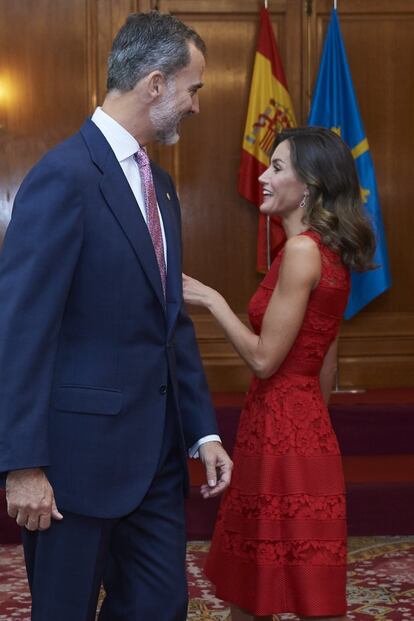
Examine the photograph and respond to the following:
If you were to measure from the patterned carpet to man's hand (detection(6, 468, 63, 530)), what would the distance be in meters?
1.90

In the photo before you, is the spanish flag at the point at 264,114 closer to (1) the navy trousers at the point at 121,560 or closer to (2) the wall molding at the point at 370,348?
(2) the wall molding at the point at 370,348

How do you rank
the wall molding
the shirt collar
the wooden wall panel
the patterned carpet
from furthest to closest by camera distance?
1. the wall molding
2. the wooden wall panel
3. the patterned carpet
4. the shirt collar

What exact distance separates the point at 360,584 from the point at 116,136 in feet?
8.33

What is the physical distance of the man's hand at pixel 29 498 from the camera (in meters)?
2.00

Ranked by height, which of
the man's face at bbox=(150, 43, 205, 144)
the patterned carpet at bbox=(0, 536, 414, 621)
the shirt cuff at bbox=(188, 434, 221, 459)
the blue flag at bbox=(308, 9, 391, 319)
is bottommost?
the patterned carpet at bbox=(0, 536, 414, 621)

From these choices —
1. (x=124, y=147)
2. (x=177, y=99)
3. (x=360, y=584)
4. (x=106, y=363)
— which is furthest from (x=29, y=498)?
(x=360, y=584)

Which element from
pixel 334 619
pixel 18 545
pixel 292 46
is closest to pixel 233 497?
pixel 334 619

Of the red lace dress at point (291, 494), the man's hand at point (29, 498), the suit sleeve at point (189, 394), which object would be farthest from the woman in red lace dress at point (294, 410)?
the man's hand at point (29, 498)

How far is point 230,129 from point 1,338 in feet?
14.7

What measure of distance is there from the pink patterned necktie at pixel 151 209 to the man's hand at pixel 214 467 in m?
0.39

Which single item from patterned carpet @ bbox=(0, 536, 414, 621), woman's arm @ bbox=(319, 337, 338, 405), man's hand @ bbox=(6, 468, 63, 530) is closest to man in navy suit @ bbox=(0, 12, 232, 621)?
man's hand @ bbox=(6, 468, 63, 530)

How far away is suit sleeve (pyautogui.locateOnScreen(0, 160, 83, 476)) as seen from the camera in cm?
200

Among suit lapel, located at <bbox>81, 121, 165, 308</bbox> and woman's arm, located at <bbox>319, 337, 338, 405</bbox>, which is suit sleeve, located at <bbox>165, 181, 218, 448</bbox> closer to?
suit lapel, located at <bbox>81, 121, 165, 308</bbox>

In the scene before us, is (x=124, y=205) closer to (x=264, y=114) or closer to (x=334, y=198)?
(x=334, y=198)
